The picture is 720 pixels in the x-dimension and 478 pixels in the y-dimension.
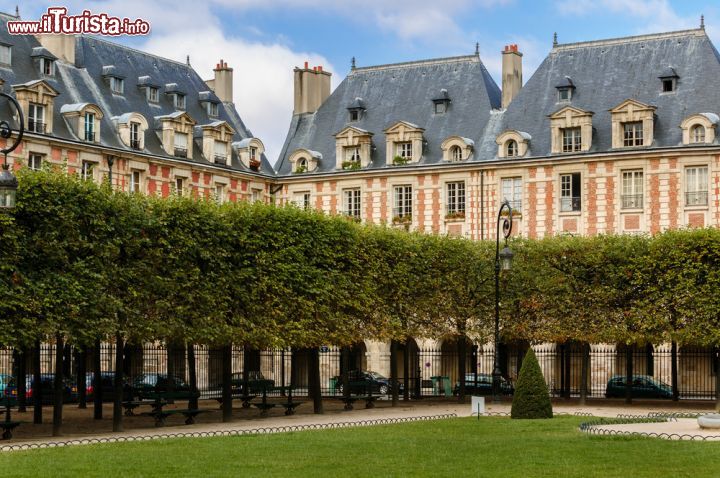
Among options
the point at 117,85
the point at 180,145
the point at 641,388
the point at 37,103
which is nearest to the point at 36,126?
the point at 37,103

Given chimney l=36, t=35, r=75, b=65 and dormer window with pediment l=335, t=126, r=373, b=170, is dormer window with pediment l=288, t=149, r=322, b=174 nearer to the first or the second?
dormer window with pediment l=335, t=126, r=373, b=170

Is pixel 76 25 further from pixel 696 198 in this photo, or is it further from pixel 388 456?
pixel 388 456

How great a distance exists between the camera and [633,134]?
145 ft

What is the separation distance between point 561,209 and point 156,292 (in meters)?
22.6

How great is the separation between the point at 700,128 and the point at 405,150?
11268mm

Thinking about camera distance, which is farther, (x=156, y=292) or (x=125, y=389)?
(x=125, y=389)

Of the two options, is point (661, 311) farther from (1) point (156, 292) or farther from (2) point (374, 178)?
(2) point (374, 178)

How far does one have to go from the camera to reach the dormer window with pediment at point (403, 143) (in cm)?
4800

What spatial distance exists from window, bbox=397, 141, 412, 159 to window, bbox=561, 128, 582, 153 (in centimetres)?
615

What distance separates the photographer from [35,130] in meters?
39.9

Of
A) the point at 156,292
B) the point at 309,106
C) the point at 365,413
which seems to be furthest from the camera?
the point at 309,106

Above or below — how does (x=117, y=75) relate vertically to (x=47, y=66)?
above

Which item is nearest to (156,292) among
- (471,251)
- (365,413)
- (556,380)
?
(365,413)

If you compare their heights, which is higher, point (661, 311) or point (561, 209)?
point (561, 209)
